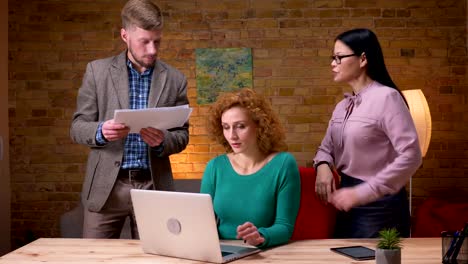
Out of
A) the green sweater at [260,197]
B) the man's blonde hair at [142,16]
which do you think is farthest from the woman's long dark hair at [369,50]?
the man's blonde hair at [142,16]

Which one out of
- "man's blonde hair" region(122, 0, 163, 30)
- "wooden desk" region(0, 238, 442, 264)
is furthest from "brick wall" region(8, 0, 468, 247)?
"wooden desk" region(0, 238, 442, 264)

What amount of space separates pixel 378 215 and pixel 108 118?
48.4 inches

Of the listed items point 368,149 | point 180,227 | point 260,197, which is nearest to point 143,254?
point 180,227

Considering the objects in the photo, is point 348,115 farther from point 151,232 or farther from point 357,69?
point 151,232

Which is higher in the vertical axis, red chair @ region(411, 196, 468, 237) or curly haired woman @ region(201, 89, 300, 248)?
curly haired woman @ region(201, 89, 300, 248)

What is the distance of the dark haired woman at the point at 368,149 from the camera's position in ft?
8.04

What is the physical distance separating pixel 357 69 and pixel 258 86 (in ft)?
9.52

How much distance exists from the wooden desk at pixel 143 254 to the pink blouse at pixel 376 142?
0.75ft

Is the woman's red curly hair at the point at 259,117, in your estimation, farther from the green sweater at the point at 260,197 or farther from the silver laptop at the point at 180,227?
the silver laptop at the point at 180,227

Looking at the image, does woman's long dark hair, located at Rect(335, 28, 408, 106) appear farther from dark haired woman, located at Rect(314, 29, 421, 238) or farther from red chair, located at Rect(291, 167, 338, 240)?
red chair, located at Rect(291, 167, 338, 240)

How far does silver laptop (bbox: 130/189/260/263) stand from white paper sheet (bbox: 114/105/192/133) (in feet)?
1.47

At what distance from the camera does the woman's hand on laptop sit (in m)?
2.22

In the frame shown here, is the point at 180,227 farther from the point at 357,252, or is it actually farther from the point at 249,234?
the point at 357,252

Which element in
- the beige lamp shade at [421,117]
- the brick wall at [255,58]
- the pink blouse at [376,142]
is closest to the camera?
the pink blouse at [376,142]
